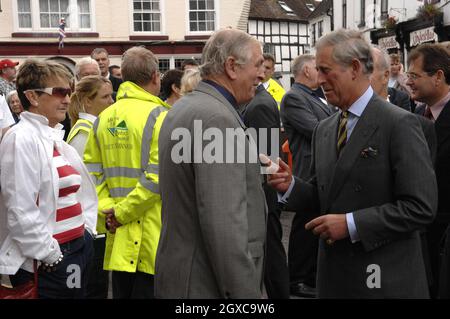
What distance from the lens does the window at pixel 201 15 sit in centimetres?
2958

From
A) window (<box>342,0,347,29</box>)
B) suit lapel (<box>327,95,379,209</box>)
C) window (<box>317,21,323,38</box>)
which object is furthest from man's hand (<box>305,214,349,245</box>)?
window (<box>317,21,323,38</box>)

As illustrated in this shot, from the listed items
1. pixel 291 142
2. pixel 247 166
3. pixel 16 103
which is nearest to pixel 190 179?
pixel 247 166

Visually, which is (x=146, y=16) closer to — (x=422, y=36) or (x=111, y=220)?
(x=422, y=36)

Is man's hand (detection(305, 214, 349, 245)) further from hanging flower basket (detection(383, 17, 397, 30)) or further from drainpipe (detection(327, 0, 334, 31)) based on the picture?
drainpipe (detection(327, 0, 334, 31))

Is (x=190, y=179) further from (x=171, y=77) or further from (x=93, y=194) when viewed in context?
(x=171, y=77)

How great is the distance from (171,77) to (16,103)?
109 inches

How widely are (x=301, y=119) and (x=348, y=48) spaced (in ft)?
10.5

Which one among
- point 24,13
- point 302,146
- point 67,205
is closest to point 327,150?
point 67,205

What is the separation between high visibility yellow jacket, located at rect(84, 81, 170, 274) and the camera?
4.57 metres

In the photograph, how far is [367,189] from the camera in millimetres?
3268

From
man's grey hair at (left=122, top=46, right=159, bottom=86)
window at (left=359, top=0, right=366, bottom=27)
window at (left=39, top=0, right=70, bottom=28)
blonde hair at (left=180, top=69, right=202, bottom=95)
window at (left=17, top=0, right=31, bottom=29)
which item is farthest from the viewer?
window at (left=359, top=0, right=366, bottom=27)

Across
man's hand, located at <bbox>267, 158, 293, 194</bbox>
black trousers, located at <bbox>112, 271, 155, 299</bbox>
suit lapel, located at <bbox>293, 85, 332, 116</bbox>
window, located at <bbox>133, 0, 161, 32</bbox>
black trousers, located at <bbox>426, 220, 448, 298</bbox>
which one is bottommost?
black trousers, located at <bbox>112, 271, 155, 299</bbox>

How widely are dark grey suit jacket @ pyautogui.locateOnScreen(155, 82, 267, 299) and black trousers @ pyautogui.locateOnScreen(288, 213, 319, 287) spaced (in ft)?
11.5
